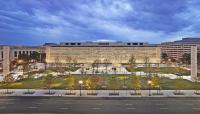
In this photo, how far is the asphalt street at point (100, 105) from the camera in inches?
1341

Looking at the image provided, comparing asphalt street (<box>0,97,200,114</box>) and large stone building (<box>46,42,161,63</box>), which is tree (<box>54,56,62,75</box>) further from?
asphalt street (<box>0,97,200,114</box>)

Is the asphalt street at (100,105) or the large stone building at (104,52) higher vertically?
the large stone building at (104,52)

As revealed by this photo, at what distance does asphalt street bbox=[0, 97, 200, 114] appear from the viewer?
112 feet

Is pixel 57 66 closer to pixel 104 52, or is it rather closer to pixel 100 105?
pixel 104 52

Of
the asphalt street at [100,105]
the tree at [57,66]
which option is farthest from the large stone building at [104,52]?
the asphalt street at [100,105]

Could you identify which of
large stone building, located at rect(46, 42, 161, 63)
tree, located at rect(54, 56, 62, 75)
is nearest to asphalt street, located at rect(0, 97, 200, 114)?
tree, located at rect(54, 56, 62, 75)

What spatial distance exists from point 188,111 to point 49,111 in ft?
43.9

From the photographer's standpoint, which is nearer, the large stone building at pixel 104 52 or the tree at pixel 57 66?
the tree at pixel 57 66

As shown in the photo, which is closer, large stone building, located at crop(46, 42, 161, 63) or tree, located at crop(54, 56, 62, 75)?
tree, located at crop(54, 56, 62, 75)

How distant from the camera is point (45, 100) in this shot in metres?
42.7

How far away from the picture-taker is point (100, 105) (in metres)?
38.2

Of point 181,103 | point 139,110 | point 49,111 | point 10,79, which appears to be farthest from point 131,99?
point 10,79

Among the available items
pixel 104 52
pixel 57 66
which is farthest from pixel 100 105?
pixel 104 52

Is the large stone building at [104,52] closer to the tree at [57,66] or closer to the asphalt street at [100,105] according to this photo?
the tree at [57,66]
